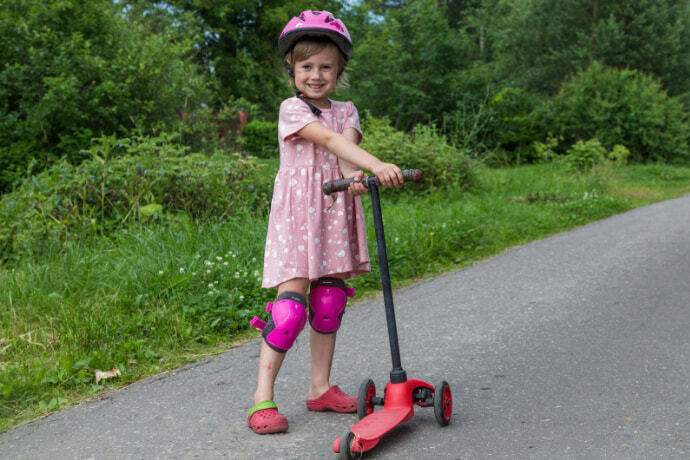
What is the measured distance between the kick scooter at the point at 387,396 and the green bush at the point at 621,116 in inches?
626

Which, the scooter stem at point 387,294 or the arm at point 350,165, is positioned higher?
the arm at point 350,165

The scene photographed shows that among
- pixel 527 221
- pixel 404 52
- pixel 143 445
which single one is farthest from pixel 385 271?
pixel 404 52

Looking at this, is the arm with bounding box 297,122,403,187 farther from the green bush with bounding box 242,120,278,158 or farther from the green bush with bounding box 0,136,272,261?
the green bush with bounding box 242,120,278,158

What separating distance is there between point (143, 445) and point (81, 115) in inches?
230

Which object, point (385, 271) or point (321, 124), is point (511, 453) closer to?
point (385, 271)

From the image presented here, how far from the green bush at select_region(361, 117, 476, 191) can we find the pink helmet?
581 centimetres

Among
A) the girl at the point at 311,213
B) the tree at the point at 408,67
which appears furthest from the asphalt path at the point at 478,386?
the tree at the point at 408,67

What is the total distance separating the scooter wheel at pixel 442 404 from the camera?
8.54 ft

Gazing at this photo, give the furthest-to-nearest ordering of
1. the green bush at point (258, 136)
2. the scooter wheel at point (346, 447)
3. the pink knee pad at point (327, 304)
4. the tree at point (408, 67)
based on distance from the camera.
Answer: the green bush at point (258, 136) < the tree at point (408, 67) < the pink knee pad at point (327, 304) < the scooter wheel at point (346, 447)

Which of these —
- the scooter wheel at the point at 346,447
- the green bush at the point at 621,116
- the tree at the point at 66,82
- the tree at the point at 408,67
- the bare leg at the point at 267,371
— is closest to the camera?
the scooter wheel at the point at 346,447

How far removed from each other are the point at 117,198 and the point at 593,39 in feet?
77.9

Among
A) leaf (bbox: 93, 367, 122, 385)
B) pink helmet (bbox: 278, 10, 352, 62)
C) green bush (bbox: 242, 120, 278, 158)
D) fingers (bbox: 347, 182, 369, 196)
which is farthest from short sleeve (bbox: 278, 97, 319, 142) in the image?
green bush (bbox: 242, 120, 278, 158)

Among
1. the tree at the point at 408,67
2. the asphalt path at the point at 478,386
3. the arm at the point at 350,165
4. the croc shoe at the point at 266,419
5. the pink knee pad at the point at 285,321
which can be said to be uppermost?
the tree at the point at 408,67

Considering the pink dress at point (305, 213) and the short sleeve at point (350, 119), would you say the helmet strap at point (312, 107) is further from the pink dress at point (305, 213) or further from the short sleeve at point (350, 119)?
the short sleeve at point (350, 119)
